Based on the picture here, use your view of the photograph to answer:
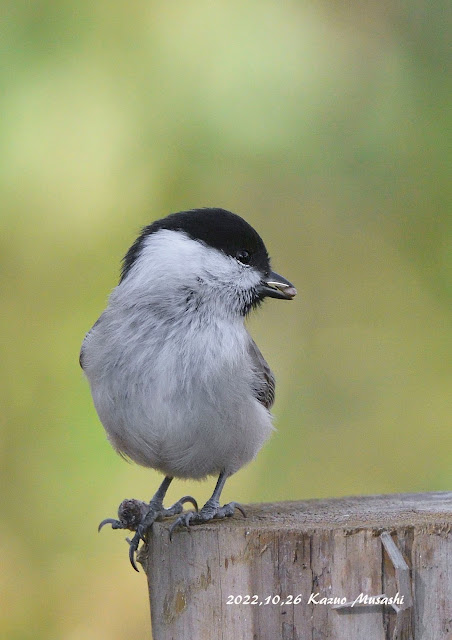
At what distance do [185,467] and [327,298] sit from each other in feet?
6.13

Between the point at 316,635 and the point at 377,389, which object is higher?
the point at 377,389

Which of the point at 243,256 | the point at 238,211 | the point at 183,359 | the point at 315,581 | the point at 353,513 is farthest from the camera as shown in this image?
the point at 238,211

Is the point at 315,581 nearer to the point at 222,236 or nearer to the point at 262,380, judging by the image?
the point at 262,380

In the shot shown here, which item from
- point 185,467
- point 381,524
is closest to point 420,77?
point 185,467

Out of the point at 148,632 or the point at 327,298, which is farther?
the point at 327,298

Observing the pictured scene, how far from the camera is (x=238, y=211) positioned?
13.8ft

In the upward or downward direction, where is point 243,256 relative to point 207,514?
upward

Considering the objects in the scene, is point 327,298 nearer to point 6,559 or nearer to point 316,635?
point 6,559

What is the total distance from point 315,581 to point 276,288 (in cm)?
109

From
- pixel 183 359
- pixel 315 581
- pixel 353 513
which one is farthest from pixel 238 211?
pixel 315 581

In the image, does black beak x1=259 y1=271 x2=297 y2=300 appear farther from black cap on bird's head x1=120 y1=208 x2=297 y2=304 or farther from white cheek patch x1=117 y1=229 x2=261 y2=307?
white cheek patch x1=117 y1=229 x2=261 y2=307

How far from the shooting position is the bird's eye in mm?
2635

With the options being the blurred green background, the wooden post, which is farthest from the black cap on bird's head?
the blurred green background

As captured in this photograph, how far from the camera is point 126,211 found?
12.7 feet
